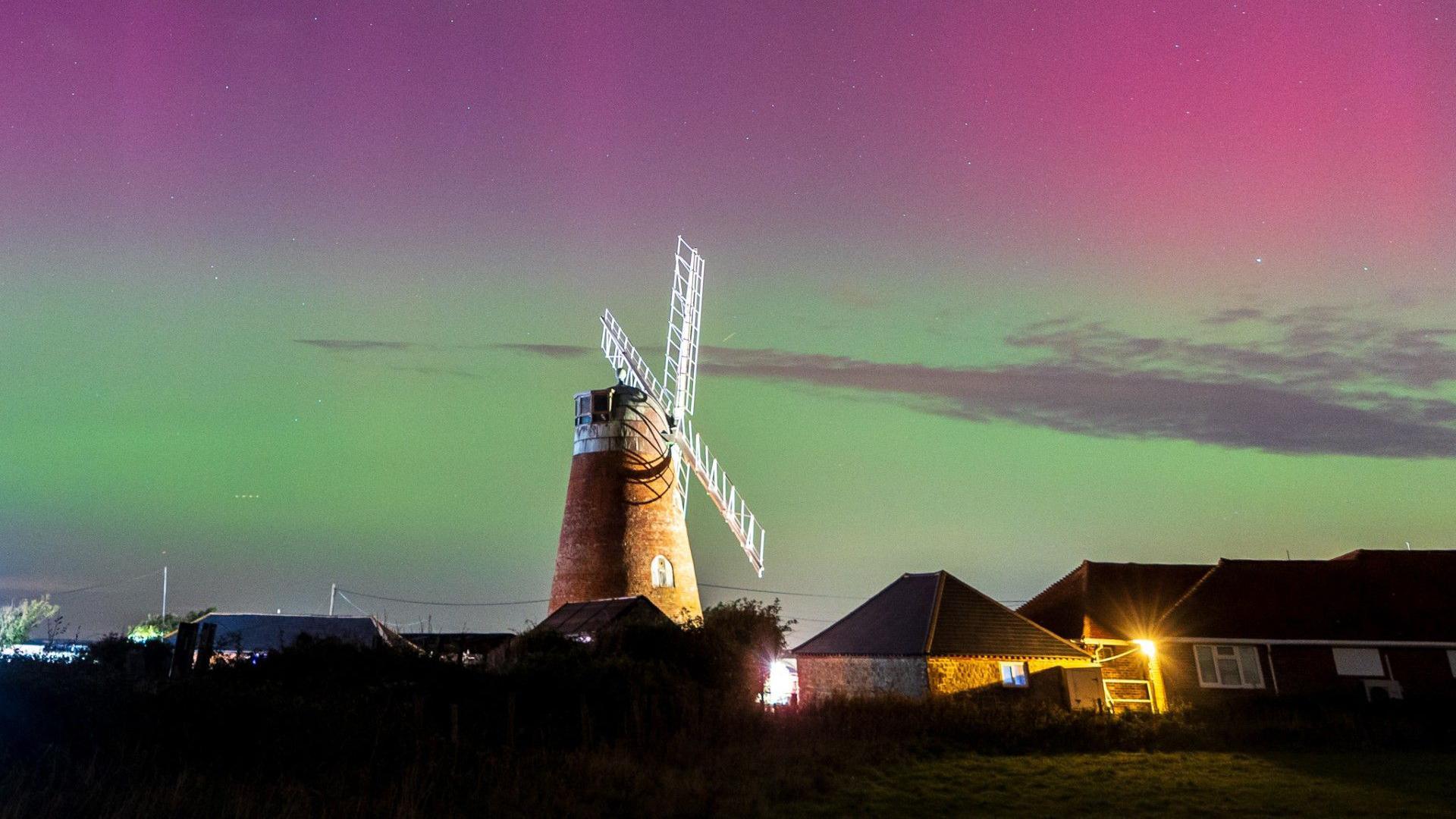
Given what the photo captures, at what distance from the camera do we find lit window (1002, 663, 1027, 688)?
91.7 ft

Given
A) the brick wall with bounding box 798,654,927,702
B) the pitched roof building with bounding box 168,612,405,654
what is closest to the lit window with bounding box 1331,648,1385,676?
the brick wall with bounding box 798,654,927,702

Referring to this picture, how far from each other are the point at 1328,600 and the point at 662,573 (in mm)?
23597

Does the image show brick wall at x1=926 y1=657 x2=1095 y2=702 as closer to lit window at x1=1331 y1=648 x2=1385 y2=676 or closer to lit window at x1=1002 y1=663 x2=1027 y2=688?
lit window at x1=1002 y1=663 x2=1027 y2=688

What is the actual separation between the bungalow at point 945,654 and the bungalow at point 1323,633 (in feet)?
13.8

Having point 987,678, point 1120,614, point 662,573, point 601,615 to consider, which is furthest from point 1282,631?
point 601,615

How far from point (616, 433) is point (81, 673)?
914 inches

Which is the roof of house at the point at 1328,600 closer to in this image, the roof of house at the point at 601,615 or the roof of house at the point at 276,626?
the roof of house at the point at 601,615

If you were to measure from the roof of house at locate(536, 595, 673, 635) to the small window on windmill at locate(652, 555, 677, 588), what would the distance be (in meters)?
2.51

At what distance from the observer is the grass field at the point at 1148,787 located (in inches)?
552

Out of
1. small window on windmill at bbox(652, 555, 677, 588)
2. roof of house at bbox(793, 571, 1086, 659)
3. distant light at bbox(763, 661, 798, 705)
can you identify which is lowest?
distant light at bbox(763, 661, 798, 705)

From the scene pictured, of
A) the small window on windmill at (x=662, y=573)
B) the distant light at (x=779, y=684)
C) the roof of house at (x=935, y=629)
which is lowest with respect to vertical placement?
the distant light at (x=779, y=684)

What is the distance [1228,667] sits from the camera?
3042 centimetres

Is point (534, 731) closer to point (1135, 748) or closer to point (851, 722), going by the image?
point (851, 722)

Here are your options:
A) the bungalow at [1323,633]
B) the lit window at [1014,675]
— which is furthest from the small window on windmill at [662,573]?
the bungalow at [1323,633]
